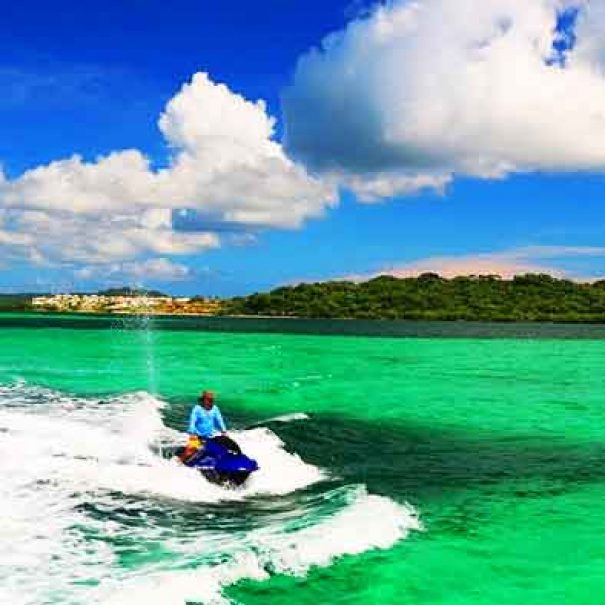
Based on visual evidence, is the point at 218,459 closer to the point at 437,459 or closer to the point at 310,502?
the point at 310,502

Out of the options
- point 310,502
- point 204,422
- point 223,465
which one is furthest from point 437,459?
point 223,465

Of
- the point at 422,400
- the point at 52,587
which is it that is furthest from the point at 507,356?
the point at 52,587

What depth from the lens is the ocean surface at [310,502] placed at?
1288 centimetres

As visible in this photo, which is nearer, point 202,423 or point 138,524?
point 138,524

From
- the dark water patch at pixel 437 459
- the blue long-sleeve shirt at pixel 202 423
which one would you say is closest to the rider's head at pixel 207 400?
the blue long-sleeve shirt at pixel 202 423

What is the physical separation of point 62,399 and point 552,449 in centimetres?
2015

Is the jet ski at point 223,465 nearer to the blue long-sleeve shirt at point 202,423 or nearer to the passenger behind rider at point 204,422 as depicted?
the passenger behind rider at point 204,422

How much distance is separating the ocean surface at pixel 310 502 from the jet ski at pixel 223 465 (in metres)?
0.29

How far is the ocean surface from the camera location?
507 inches

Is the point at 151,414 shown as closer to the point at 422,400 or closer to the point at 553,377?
the point at 422,400

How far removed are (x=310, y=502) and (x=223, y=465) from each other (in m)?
2.13

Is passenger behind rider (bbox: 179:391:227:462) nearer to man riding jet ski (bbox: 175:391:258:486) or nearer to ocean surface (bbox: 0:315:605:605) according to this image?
man riding jet ski (bbox: 175:391:258:486)

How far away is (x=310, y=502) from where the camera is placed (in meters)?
18.1

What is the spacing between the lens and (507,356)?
246ft
